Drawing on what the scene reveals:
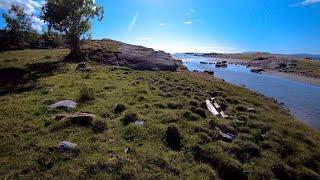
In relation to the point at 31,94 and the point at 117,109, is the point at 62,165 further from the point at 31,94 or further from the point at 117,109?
the point at 31,94

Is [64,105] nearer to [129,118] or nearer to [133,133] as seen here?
[129,118]

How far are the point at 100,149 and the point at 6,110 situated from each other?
1015 centimetres

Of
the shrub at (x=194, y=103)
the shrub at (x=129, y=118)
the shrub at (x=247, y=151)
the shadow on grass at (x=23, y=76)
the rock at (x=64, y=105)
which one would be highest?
the shadow on grass at (x=23, y=76)

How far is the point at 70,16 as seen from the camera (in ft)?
167

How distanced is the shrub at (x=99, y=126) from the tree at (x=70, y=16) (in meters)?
35.6

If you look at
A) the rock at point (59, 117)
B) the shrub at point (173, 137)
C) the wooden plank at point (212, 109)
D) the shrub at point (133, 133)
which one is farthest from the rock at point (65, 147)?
the wooden plank at point (212, 109)

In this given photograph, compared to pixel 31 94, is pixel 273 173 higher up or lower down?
lower down

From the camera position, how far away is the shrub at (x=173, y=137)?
18.3 m

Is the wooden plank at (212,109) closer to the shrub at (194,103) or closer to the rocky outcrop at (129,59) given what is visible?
the shrub at (194,103)

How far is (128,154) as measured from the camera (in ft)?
54.2

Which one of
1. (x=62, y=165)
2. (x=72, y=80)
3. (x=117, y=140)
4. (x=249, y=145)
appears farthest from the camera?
(x=72, y=80)

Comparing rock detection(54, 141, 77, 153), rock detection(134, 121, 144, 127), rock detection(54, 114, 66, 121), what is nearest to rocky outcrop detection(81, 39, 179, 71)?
rock detection(54, 114, 66, 121)

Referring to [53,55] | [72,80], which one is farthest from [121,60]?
[72,80]

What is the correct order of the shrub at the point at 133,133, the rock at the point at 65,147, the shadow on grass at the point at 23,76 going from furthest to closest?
1. the shadow on grass at the point at 23,76
2. the shrub at the point at 133,133
3. the rock at the point at 65,147
